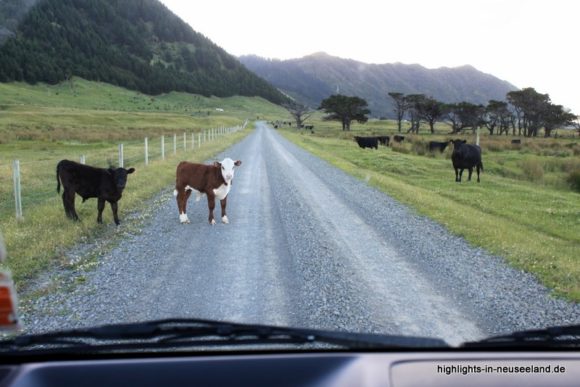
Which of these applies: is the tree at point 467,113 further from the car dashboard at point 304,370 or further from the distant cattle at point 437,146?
the car dashboard at point 304,370

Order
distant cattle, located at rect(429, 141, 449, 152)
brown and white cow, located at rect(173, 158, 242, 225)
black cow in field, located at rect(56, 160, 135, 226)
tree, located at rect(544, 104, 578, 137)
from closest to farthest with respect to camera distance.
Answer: black cow in field, located at rect(56, 160, 135, 226)
brown and white cow, located at rect(173, 158, 242, 225)
distant cattle, located at rect(429, 141, 449, 152)
tree, located at rect(544, 104, 578, 137)

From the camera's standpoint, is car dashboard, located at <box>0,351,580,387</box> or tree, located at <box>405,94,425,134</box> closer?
car dashboard, located at <box>0,351,580,387</box>

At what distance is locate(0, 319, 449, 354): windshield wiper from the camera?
2.44 m

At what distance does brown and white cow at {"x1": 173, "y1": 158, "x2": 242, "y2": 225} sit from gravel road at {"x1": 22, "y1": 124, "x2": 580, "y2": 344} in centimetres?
50

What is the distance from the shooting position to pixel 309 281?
643cm

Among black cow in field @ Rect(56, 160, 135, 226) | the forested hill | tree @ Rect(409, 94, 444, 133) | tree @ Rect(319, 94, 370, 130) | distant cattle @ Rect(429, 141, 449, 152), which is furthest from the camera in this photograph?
the forested hill

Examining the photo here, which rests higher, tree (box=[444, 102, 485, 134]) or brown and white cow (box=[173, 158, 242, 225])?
tree (box=[444, 102, 485, 134])

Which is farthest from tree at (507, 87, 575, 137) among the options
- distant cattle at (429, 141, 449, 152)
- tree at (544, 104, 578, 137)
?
distant cattle at (429, 141, 449, 152)

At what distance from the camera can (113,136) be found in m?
43.8

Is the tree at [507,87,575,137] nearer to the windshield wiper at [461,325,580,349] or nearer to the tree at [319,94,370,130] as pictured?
the tree at [319,94,370,130]

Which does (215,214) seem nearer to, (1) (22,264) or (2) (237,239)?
(2) (237,239)

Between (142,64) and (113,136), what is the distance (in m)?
139

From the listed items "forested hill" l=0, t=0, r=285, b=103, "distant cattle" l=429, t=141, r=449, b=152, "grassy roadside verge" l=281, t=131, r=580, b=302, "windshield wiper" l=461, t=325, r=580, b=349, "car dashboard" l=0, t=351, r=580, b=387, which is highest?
"forested hill" l=0, t=0, r=285, b=103

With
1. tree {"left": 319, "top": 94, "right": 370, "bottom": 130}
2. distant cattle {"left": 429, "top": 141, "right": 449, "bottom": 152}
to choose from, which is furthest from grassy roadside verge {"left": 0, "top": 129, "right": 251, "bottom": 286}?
tree {"left": 319, "top": 94, "right": 370, "bottom": 130}
